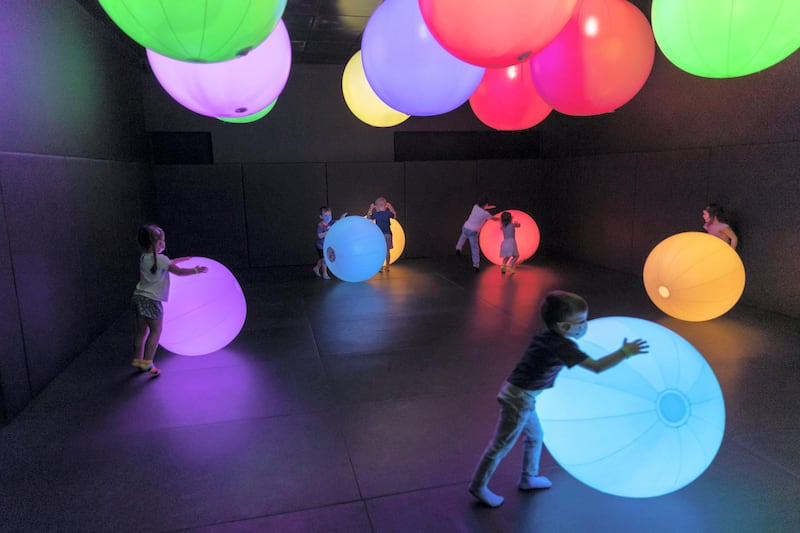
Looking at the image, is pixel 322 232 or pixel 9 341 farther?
pixel 322 232

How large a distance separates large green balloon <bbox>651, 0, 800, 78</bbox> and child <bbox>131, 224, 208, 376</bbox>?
14.5 ft

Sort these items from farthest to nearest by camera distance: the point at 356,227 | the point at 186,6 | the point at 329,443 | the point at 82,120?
the point at 356,227 < the point at 82,120 < the point at 329,443 < the point at 186,6

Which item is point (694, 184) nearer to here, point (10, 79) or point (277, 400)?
point (277, 400)

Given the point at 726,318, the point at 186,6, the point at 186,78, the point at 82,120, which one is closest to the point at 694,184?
the point at 726,318

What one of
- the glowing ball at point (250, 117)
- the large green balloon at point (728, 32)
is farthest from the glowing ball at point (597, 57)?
the glowing ball at point (250, 117)

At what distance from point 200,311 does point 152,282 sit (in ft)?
1.70

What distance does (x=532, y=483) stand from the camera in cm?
321

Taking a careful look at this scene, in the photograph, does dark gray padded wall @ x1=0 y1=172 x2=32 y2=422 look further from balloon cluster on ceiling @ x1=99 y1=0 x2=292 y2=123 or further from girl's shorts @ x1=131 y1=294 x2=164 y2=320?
balloon cluster on ceiling @ x1=99 y1=0 x2=292 y2=123

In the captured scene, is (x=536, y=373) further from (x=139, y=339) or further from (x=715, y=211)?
(x=715, y=211)

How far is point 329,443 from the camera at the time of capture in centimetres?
378

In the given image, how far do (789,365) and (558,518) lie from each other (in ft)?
11.5

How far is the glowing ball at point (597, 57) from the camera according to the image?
4.09 meters

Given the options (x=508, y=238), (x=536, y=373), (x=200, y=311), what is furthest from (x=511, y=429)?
(x=508, y=238)

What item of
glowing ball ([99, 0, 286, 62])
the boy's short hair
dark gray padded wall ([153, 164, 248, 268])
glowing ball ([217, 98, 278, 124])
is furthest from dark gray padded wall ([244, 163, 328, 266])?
the boy's short hair
